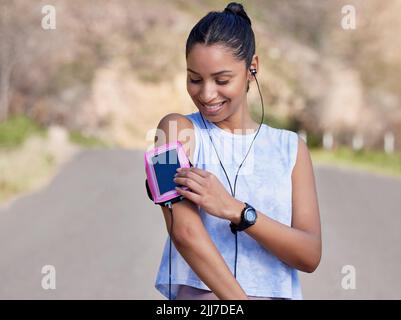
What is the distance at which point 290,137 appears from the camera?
134cm

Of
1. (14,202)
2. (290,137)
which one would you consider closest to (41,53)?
(14,202)

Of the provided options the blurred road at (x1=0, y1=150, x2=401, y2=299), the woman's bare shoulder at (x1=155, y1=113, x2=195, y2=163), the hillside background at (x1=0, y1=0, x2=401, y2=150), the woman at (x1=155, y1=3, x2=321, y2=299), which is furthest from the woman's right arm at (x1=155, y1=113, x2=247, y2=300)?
the hillside background at (x1=0, y1=0, x2=401, y2=150)

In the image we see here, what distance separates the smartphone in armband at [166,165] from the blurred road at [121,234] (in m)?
3.14

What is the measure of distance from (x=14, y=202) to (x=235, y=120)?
17.3 ft

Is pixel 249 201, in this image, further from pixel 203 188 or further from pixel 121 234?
pixel 121 234

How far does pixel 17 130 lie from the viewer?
7012 millimetres

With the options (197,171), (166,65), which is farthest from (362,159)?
(197,171)

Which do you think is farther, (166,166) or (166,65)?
(166,65)

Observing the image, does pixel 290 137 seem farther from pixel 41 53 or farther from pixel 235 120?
pixel 41 53

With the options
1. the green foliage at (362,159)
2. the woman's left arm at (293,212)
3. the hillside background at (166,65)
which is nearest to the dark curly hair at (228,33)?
the woman's left arm at (293,212)

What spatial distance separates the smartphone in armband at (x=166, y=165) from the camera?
1153 millimetres

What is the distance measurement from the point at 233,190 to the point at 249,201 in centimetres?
3

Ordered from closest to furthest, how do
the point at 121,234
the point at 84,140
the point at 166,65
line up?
the point at 121,234 → the point at 84,140 → the point at 166,65

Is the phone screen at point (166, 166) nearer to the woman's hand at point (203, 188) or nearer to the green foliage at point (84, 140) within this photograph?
the woman's hand at point (203, 188)
